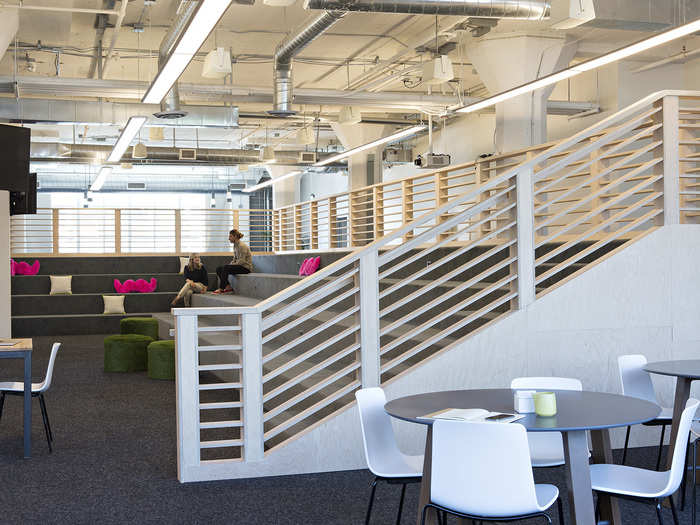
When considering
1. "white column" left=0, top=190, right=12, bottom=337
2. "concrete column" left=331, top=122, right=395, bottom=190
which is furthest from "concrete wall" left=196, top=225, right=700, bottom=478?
"concrete column" left=331, top=122, right=395, bottom=190

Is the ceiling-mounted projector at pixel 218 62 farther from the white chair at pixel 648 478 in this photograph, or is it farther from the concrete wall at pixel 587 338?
the white chair at pixel 648 478

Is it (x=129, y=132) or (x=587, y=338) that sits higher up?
(x=129, y=132)

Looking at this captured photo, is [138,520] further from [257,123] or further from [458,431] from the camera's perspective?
[257,123]

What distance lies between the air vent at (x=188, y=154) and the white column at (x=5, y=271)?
23.0ft

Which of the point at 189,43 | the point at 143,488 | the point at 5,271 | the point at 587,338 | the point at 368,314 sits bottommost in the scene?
Result: the point at 143,488

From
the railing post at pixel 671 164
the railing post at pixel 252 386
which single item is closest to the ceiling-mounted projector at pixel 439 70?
the railing post at pixel 671 164

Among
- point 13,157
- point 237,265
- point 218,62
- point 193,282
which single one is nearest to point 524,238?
point 218,62

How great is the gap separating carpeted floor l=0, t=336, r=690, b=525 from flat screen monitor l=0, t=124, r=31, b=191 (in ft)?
12.1

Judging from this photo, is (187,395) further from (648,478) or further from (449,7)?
→ (449,7)

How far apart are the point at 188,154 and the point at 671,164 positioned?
1306cm

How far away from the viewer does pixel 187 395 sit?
4.96m

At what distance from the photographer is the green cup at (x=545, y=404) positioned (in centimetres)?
320

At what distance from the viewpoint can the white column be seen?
10367 millimetres

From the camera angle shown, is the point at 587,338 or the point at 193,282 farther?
the point at 193,282
